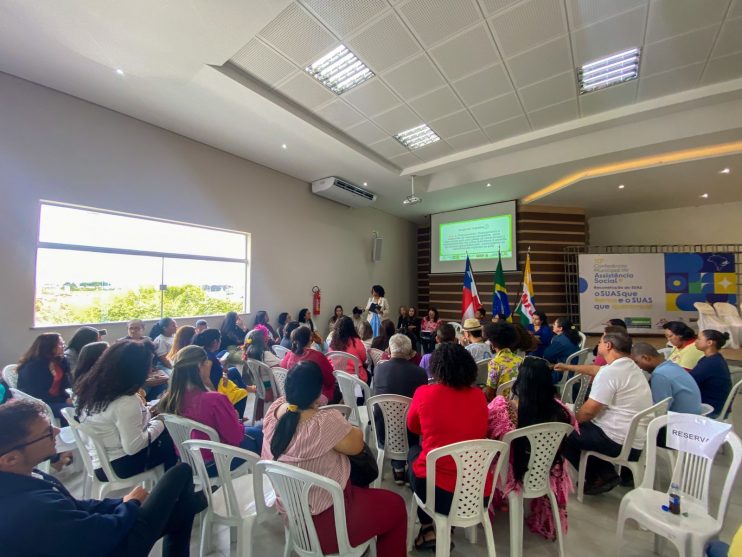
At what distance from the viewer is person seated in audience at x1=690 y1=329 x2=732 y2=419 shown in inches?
108

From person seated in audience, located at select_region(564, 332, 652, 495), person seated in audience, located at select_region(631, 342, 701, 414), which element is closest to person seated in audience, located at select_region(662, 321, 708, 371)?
person seated in audience, located at select_region(631, 342, 701, 414)

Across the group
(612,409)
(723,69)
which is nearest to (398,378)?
(612,409)

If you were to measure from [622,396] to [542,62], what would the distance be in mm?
3206

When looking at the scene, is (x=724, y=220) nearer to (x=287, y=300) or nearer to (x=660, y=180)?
(x=660, y=180)

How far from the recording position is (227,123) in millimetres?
4453

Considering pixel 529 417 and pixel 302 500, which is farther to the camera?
pixel 529 417

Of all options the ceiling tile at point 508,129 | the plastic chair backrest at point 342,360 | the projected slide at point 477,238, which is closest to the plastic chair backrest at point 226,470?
the plastic chair backrest at point 342,360

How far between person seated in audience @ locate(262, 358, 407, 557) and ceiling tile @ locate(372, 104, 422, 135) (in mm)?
3826

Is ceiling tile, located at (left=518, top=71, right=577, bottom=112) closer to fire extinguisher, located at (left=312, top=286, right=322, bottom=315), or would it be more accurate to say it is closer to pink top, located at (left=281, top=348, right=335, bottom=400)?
pink top, located at (left=281, top=348, right=335, bottom=400)

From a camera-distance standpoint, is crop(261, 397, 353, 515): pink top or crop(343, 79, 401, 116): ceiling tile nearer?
crop(261, 397, 353, 515): pink top

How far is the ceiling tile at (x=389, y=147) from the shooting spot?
509 cm

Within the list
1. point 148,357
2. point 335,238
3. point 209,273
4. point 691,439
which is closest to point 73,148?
point 209,273

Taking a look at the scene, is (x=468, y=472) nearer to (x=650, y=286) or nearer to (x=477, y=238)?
(x=477, y=238)

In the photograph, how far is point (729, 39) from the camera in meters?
3.00
